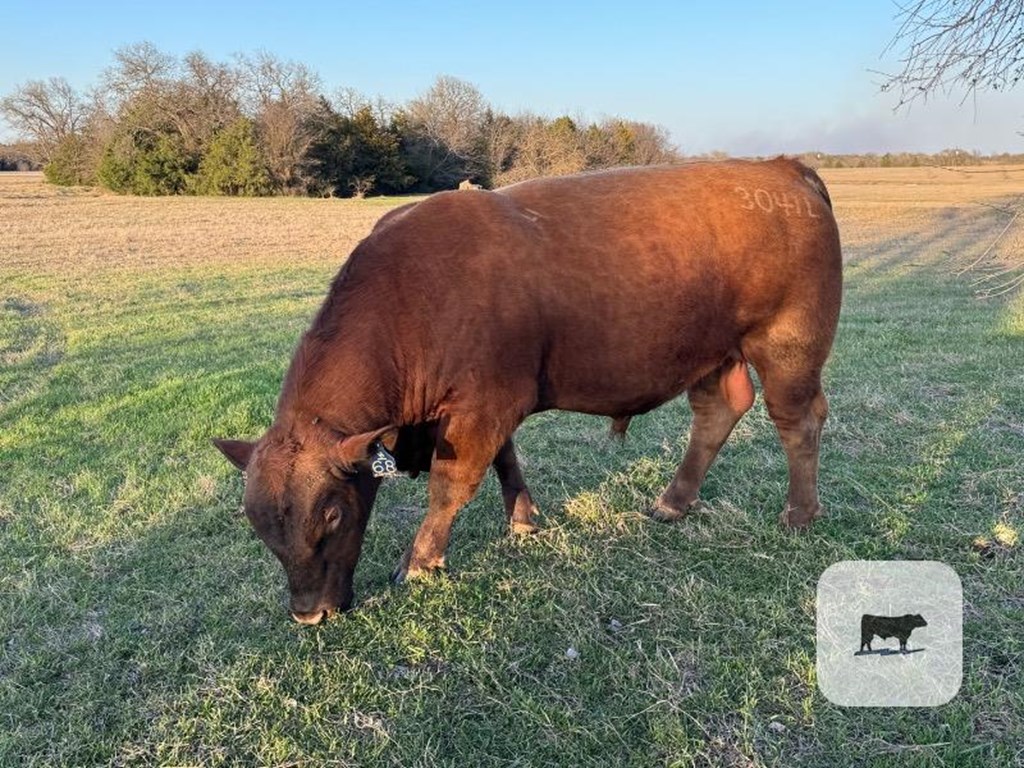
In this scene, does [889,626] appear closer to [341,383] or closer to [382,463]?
[382,463]

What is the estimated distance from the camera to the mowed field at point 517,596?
3.02m

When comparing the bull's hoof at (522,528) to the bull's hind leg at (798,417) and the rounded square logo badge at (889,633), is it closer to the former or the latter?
the bull's hind leg at (798,417)

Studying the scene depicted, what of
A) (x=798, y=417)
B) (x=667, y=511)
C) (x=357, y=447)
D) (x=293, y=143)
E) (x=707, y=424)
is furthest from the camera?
(x=293, y=143)

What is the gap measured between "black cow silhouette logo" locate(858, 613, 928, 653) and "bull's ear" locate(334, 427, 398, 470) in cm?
232

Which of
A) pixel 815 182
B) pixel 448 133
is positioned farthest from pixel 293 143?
pixel 815 182

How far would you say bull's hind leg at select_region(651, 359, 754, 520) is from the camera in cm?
489

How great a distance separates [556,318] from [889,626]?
2.12 m

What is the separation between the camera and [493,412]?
12.6ft

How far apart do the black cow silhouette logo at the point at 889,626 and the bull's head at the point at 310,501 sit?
236 centimetres

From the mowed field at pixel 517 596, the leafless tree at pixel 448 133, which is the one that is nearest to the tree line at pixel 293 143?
the leafless tree at pixel 448 133

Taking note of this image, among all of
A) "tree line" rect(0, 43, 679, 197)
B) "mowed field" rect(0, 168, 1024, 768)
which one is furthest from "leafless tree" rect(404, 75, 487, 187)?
"mowed field" rect(0, 168, 1024, 768)

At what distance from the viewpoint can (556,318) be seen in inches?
157

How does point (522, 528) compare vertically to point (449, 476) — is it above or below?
below

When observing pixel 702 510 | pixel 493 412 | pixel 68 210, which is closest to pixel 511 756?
pixel 493 412
